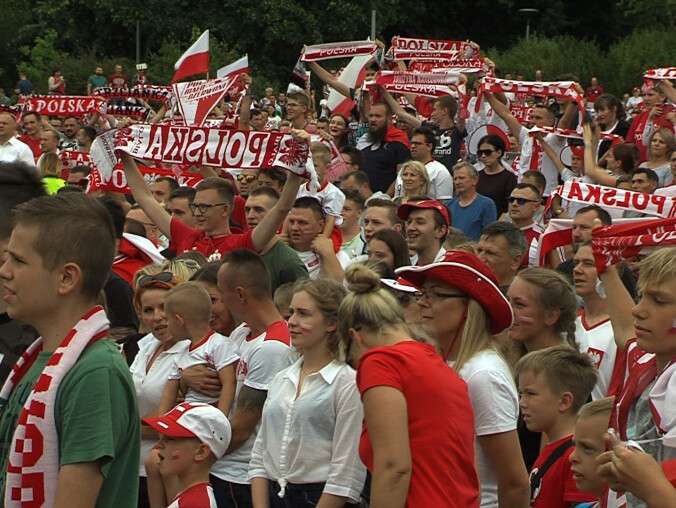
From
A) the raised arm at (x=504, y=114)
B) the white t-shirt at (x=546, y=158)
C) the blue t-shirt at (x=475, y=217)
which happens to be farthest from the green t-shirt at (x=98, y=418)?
the raised arm at (x=504, y=114)

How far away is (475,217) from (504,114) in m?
3.69

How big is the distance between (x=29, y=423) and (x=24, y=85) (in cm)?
3456

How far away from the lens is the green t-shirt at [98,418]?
321 centimetres

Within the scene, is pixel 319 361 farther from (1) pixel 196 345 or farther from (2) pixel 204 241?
(2) pixel 204 241

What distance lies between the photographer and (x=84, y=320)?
3369mm

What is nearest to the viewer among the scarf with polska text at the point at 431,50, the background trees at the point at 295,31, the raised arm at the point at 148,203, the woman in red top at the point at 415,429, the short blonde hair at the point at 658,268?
the short blonde hair at the point at 658,268

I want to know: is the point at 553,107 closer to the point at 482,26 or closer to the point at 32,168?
the point at 32,168

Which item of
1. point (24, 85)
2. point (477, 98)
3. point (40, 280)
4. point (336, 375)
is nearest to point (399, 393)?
point (336, 375)

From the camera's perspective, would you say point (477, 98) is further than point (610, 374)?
Yes

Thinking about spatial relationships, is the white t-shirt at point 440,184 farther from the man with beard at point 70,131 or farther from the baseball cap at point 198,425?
the man with beard at point 70,131

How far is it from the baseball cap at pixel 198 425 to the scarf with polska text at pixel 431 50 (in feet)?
38.5

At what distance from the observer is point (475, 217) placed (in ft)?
34.9

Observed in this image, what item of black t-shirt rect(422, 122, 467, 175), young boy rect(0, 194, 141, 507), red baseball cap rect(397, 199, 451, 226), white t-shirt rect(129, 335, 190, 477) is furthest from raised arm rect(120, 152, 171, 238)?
black t-shirt rect(422, 122, 467, 175)

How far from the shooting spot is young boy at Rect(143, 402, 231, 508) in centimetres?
510
